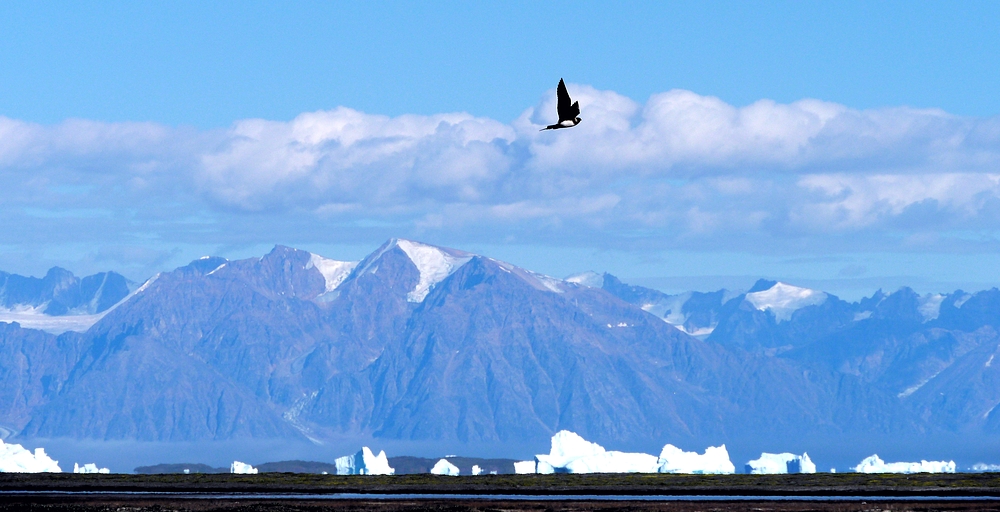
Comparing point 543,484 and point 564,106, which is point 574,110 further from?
point 543,484

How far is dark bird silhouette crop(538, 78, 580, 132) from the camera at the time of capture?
75812 mm

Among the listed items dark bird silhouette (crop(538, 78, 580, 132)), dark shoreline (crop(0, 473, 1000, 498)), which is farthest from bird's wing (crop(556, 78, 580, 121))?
dark shoreline (crop(0, 473, 1000, 498))

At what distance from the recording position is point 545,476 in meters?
130

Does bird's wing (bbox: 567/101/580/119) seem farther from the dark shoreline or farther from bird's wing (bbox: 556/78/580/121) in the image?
the dark shoreline

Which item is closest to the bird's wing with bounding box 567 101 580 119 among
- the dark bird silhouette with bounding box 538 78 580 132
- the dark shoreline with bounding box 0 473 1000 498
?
the dark bird silhouette with bounding box 538 78 580 132

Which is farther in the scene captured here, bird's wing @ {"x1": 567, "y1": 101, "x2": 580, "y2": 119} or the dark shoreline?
the dark shoreline

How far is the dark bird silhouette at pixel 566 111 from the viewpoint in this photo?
2985 inches

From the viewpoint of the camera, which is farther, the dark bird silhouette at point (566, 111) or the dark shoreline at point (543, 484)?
the dark shoreline at point (543, 484)

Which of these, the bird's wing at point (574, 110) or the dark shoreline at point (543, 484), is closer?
the bird's wing at point (574, 110)

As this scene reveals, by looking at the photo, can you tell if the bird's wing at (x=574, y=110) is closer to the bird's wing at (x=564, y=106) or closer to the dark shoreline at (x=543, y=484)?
the bird's wing at (x=564, y=106)

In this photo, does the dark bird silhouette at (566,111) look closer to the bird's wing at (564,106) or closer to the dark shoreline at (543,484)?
the bird's wing at (564,106)

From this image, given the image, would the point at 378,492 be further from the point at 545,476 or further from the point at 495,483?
the point at 545,476

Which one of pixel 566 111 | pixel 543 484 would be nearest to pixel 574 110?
pixel 566 111

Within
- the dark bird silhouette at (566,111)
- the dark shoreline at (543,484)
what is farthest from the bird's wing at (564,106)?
the dark shoreline at (543,484)
